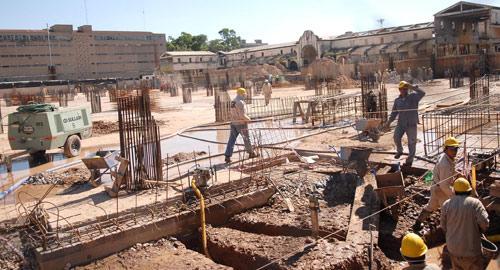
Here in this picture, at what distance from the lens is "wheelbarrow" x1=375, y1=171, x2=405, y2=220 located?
7.00m

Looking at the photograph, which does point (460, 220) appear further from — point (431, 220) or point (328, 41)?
point (328, 41)

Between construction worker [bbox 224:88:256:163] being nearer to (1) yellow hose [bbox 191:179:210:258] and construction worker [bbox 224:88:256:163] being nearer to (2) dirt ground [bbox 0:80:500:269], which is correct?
(2) dirt ground [bbox 0:80:500:269]

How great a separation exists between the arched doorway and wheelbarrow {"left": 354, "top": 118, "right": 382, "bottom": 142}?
156 ft

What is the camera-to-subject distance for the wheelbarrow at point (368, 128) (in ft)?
39.4

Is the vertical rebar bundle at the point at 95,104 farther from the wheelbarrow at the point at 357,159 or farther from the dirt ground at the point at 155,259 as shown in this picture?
the dirt ground at the point at 155,259

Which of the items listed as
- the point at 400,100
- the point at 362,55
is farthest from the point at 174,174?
the point at 362,55

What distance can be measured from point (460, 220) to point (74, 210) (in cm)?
537

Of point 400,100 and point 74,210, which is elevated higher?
point 400,100

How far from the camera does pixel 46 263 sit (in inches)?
224

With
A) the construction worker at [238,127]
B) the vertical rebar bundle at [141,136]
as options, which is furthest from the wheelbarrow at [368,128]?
the vertical rebar bundle at [141,136]

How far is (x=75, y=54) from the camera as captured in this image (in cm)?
6862

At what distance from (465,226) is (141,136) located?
559 cm

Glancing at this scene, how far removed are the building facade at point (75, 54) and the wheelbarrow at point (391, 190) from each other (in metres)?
65.5

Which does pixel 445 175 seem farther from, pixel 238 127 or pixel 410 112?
pixel 238 127
